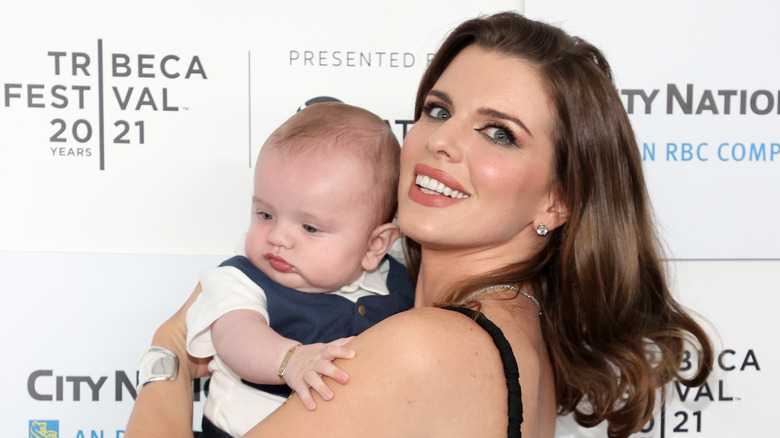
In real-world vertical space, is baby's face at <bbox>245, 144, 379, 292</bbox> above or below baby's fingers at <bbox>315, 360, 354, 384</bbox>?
above

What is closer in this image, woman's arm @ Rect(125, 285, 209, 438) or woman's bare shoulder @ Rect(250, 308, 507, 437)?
woman's bare shoulder @ Rect(250, 308, 507, 437)

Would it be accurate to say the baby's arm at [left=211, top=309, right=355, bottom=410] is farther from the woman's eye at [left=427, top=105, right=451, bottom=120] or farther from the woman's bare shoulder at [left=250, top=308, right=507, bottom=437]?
the woman's eye at [left=427, top=105, right=451, bottom=120]

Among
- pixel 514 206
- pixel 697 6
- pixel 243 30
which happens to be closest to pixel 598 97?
pixel 514 206

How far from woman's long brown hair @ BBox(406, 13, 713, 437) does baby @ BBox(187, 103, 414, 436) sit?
273 mm

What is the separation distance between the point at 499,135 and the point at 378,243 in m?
0.40

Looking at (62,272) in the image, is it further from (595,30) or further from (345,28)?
(595,30)

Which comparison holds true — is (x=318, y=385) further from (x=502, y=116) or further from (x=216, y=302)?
(x=502, y=116)

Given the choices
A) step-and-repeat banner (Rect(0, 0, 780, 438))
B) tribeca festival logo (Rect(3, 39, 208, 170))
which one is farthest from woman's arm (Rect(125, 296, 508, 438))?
tribeca festival logo (Rect(3, 39, 208, 170))

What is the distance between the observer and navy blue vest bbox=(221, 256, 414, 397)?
1646 millimetres

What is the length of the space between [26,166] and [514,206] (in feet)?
4.95

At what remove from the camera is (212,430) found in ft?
5.52

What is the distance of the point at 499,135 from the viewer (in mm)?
1647

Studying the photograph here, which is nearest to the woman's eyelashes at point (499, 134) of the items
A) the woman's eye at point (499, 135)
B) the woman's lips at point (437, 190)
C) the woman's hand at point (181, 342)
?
the woman's eye at point (499, 135)

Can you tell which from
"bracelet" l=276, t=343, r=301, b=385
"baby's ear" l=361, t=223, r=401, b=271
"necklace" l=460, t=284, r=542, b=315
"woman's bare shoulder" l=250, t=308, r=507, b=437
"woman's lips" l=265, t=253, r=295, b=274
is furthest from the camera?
"baby's ear" l=361, t=223, r=401, b=271
